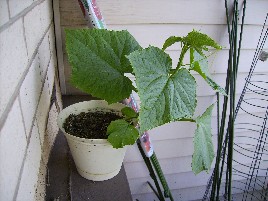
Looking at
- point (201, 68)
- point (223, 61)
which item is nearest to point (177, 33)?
point (223, 61)

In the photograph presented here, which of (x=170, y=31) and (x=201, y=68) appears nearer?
(x=201, y=68)

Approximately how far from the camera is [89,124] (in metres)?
0.87

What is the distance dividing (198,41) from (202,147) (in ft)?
1.03

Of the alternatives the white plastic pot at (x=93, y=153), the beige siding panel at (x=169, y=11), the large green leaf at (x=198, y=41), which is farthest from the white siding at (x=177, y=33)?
the large green leaf at (x=198, y=41)

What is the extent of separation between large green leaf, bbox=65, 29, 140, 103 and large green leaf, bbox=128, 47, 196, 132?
102 millimetres

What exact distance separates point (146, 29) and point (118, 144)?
713mm

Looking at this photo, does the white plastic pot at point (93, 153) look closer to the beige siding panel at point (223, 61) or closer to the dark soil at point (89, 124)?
the dark soil at point (89, 124)

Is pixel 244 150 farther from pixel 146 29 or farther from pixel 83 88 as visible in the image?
pixel 83 88

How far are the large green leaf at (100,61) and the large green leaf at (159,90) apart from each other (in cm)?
10

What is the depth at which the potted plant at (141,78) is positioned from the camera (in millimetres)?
632

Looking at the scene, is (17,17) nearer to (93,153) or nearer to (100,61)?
(100,61)

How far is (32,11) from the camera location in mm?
697

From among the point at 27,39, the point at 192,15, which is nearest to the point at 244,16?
the point at 192,15

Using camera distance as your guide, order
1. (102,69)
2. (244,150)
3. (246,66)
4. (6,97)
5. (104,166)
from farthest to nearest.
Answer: (244,150) < (246,66) < (104,166) < (102,69) < (6,97)
